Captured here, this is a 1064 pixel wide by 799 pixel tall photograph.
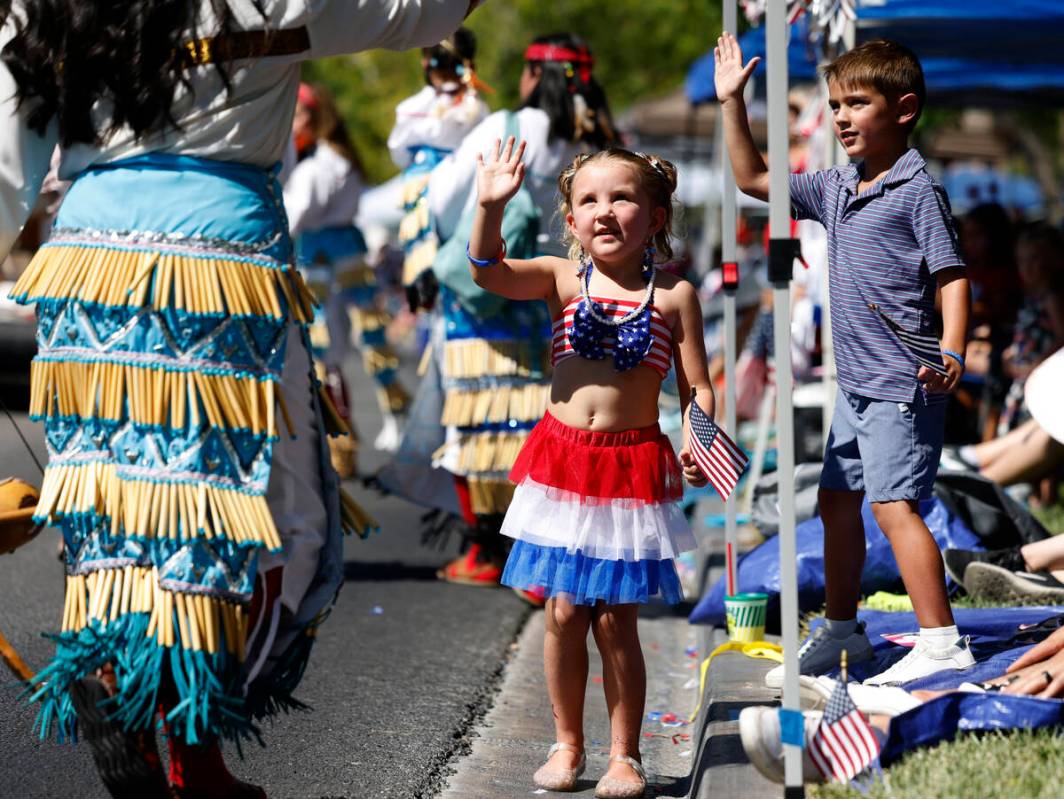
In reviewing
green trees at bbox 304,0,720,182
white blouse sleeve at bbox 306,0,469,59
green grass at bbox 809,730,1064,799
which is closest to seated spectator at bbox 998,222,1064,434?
green grass at bbox 809,730,1064,799

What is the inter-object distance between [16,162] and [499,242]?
1.10 meters

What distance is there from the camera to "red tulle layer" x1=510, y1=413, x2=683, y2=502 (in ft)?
12.1

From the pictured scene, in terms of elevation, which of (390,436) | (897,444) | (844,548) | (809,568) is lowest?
(390,436)

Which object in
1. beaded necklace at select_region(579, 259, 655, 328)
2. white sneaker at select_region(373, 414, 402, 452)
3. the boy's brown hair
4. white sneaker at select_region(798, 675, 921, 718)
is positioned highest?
the boy's brown hair

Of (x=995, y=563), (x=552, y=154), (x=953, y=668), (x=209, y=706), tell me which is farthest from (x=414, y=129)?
(x=209, y=706)

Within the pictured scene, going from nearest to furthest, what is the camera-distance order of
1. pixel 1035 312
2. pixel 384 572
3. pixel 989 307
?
1. pixel 384 572
2. pixel 1035 312
3. pixel 989 307

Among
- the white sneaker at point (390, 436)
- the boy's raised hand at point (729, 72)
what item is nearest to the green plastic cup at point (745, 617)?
the boy's raised hand at point (729, 72)

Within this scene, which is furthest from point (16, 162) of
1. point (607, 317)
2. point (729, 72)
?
point (729, 72)

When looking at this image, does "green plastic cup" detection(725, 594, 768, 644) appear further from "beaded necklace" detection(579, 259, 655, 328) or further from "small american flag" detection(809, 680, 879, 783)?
"small american flag" detection(809, 680, 879, 783)

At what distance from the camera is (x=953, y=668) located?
398 cm

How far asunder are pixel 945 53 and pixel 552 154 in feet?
13.5

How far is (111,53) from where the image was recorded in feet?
9.66

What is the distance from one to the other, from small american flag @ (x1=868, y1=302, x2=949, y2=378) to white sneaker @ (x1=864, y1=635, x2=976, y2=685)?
73cm

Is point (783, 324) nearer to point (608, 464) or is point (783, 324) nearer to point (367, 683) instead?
point (608, 464)
